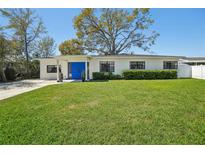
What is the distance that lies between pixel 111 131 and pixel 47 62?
1928 centimetres

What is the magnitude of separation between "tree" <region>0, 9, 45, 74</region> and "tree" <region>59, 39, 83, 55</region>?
7182 mm

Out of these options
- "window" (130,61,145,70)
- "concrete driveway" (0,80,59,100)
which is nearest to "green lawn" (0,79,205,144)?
"concrete driveway" (0,80,59,100)

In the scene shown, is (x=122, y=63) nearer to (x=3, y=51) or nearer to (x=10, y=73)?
(x=3, y=51)

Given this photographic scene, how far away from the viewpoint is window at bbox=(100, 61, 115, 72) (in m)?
20.5

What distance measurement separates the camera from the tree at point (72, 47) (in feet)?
106

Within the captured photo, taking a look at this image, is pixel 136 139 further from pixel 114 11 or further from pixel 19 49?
pixel 114 11

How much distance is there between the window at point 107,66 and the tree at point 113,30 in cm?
1134

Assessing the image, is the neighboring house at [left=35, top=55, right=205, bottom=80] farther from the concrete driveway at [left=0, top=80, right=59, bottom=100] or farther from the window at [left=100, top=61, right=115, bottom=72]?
the concrete driveway at [left=0, top=80, right=59, bottom=100]

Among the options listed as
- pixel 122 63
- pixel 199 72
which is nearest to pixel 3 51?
pixel 122 63

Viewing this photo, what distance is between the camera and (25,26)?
24.6 metres

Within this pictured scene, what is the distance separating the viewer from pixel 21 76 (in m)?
24.8

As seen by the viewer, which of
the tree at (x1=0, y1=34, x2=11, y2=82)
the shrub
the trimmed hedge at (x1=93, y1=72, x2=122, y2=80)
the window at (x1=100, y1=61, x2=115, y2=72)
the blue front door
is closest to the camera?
the tree at (x1=0, y1=34, x2=11, y2=82)

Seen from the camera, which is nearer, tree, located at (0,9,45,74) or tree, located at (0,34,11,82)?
tree, located at (0,34,11,82)

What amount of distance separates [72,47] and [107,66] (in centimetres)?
1434
